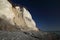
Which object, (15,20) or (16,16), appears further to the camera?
(16,16)

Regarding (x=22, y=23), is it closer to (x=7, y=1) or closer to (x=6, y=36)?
(x=7, y=1)

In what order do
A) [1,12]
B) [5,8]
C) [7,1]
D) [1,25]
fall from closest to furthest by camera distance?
[1,25] < [1,12] < [5,8] < [7,1]

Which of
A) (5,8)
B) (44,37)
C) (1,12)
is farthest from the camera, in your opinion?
(5,8)

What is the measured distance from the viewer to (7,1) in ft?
48.2

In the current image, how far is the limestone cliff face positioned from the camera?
12807 mm

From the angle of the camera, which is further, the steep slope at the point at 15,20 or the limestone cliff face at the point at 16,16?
the limestone cliff face at the point at 16,16

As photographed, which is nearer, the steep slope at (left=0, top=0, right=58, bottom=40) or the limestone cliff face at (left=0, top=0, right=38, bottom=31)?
the steep slope at (left=0, top=0, right=58, bottom=40)

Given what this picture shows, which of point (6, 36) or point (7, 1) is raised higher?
point (7, 1)

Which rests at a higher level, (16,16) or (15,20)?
Answer: (16,16)

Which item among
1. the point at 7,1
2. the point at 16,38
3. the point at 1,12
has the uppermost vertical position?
the point at 7,1

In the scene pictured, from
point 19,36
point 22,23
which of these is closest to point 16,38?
point 19,36

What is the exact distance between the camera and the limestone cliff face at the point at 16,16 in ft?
42.0

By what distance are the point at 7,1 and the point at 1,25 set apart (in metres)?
3.77

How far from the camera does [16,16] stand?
14.8 m
